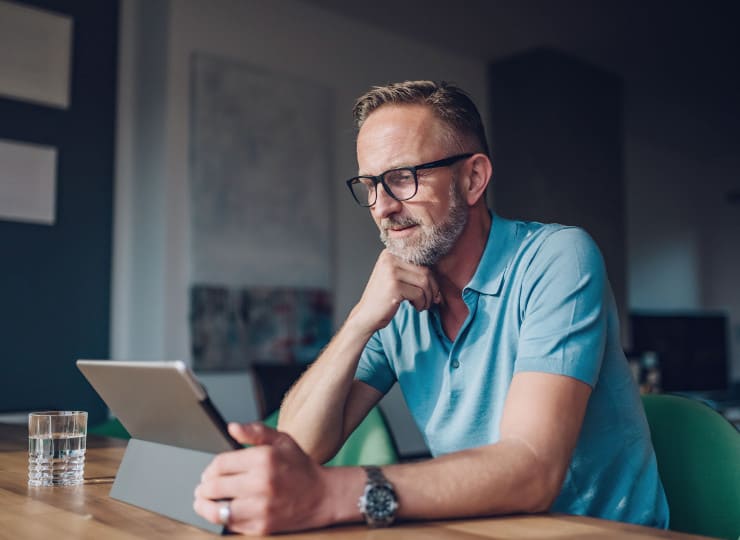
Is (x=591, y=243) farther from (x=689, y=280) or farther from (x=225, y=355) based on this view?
(x=689, y=280)

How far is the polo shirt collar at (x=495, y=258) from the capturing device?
1424mm

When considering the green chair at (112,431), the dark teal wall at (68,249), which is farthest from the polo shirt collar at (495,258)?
the dark teal wall at (68,249)

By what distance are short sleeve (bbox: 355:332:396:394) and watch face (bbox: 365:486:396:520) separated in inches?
26.9

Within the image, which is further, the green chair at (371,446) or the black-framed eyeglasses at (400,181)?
the green chair at (371,446)

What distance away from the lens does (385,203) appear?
4.99 ft

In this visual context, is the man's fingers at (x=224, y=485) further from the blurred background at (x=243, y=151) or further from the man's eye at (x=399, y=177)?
the blurred background at (x=243, y=151)

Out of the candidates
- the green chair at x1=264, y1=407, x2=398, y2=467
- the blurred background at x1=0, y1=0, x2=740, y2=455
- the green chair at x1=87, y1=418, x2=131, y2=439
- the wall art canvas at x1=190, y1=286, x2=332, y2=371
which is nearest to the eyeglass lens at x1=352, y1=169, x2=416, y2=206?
the green chair at x1=264, y1=407, x2=398, y2=467

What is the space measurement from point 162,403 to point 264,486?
182mm

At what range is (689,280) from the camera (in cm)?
845

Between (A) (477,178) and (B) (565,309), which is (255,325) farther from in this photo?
(B) (565,309)

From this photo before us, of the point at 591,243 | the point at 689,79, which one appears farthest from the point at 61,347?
the point at 689,79

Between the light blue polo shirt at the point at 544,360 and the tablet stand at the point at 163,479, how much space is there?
498mm

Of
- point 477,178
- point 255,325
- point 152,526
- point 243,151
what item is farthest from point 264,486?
point 243,151

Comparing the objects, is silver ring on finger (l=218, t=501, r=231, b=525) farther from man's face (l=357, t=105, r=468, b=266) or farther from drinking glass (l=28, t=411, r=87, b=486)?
man's face (l=357, t=105, r=468, b=266)
